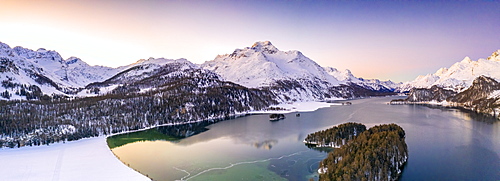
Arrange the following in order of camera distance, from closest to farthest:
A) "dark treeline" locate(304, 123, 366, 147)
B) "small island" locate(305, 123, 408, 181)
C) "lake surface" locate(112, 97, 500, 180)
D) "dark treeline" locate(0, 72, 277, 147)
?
"small island" locate(305, 123, 408, 181) → "lake surface" locate(112, 97, 500, 180) → "dark treeline" locate(304, 123, 366, 147) → "dark treeline" locate(0, 72, 277, 147)

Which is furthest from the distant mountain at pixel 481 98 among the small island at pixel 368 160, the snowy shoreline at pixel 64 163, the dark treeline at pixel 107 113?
the snowy shoreline at pixel 64 163

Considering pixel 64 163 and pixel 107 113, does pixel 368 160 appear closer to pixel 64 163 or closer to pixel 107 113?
pixel 64 163

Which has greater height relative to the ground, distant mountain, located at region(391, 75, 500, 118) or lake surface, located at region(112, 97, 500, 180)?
distant mountain, located at region(391, 75, 500, 118)

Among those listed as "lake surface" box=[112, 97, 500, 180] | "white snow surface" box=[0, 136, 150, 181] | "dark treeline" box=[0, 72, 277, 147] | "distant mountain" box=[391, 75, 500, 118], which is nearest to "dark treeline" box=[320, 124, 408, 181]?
"lake surface" box=[112, 97, 500, 180]

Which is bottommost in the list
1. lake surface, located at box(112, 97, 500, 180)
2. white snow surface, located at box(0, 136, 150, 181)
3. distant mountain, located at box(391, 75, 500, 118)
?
white snow surface, located at box(0, 136, 150, 181)

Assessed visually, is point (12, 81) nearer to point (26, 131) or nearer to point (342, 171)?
point (26, 131)

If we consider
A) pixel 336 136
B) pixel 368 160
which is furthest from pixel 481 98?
pixel 368 160

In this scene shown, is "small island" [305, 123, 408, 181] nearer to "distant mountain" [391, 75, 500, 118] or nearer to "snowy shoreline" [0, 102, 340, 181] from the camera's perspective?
"snowy shoreline" [0, 102, 340, 181]
